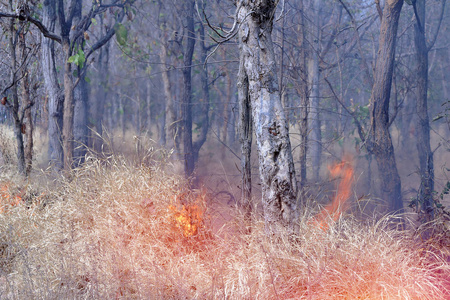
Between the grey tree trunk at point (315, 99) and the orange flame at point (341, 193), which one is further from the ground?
the grey tree trunk at point (315, 99)

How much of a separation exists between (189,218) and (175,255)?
455mm

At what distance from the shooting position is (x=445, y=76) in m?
13.8

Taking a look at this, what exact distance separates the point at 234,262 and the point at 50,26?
5898mm

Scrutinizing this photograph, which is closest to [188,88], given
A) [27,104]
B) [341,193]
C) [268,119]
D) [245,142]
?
[27,104]

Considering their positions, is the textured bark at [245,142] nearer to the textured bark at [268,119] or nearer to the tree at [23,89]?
the textured bark at [268,119]

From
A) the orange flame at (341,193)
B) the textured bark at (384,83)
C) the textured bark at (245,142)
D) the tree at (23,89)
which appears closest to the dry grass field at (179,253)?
the textured bark at (245,142)

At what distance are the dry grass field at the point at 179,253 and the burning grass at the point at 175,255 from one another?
12 mm

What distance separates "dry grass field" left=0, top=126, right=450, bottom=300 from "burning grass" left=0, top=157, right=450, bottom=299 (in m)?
0.01

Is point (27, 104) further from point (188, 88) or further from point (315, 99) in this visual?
point (315, 99)

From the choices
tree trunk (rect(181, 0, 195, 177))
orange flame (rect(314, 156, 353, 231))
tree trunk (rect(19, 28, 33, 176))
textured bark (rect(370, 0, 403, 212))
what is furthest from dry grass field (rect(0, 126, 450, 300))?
tree trunk (rect(181, 0, 195, 177))

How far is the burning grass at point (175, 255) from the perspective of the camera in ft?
10.5

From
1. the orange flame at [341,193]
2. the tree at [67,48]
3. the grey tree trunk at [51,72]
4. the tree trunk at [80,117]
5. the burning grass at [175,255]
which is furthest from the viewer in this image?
the tree trunk at [80,117]

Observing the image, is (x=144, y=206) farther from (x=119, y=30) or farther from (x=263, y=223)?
(x=119, y=30)

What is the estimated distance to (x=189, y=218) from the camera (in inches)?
181
